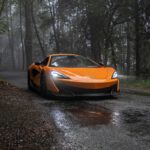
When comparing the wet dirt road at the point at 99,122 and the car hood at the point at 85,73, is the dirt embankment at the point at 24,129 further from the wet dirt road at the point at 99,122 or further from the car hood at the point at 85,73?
the car hood at the point at 85,73

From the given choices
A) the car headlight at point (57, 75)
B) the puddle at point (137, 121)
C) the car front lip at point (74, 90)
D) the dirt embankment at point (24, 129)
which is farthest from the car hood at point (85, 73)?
the puddle at point (137, 121)

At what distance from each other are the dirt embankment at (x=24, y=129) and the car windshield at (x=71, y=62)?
265cm

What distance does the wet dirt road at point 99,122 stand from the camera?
4016mm

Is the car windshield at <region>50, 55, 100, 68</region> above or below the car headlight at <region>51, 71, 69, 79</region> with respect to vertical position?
above

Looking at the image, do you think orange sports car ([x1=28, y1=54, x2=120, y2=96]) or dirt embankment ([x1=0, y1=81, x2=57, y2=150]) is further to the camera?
orange sports car ([x1=28, y1=54, x2=120, y2=96])

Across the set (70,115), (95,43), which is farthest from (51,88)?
(95,43)

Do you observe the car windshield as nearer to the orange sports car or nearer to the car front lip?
the orange sports car

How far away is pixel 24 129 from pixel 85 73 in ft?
12.9

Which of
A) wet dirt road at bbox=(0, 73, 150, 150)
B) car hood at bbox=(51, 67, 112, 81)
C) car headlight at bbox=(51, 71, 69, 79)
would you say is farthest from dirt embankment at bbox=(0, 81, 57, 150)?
car hood at bbox=(51, 67, 112, 81)

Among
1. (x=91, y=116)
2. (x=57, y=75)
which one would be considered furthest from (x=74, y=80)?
(x=91, y=116)

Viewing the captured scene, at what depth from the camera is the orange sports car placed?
7.96 m

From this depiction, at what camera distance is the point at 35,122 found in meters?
5.20

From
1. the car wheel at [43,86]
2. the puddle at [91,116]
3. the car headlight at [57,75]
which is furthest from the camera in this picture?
the car wheel at [43,86]

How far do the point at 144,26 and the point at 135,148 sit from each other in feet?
44.6
